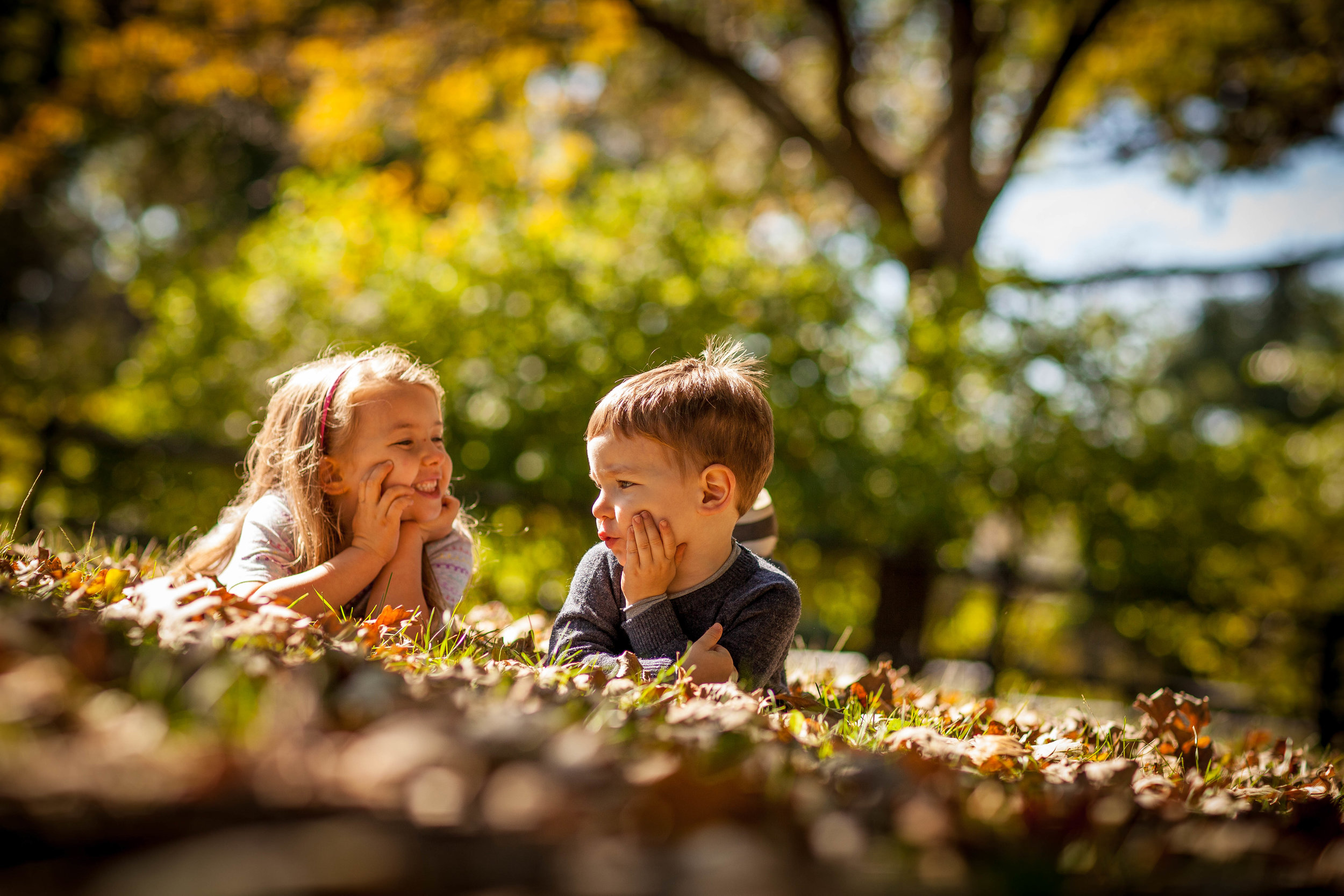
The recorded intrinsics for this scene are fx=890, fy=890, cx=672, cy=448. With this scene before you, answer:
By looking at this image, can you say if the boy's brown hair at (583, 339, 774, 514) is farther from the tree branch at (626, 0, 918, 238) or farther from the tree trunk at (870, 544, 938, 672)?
the tree branch at (626, 0, 918, 238)

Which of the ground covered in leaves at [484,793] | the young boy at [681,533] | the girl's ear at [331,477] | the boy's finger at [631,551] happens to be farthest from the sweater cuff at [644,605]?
the girl's ear at [331,477]

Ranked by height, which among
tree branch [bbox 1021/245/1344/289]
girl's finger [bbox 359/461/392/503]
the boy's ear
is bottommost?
girl's finger [bbox 359/461/392/503]

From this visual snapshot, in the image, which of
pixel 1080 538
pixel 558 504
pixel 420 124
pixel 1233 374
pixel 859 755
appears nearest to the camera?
pixel 859 755

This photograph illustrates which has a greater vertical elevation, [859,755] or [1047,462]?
[1047,462]

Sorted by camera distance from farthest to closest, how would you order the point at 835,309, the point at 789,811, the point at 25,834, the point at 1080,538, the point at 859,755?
the point at 1080,538, the point at 835,309, the point at 859,755, the point at 789,811, the point at 25,834

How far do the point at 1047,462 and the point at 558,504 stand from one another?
315 centimetres

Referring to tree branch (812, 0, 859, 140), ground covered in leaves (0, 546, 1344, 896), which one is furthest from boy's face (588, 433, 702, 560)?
tree branch (812, 0, 859, 140)

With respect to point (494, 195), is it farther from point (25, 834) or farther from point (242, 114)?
point (25, 834)

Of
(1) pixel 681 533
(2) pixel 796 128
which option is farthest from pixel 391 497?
(2) pixel 796 128

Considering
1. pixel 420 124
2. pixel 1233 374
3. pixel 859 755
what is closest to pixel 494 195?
pixel 420 124

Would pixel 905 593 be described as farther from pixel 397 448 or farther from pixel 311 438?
pixel 311 438

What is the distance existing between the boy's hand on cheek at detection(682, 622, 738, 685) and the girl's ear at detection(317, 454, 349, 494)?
4.36 feet

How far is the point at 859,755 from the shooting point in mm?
1641

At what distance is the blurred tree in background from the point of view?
219 inches
